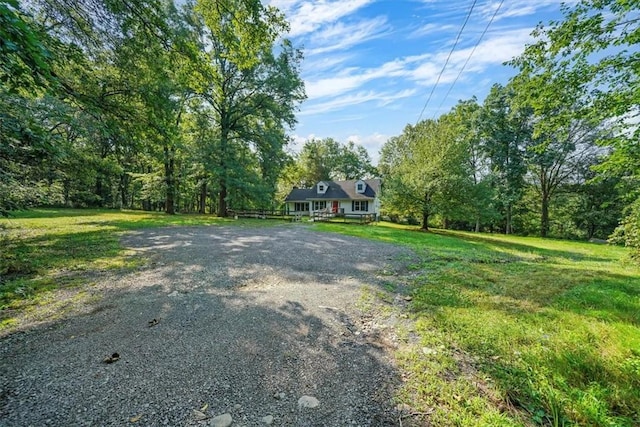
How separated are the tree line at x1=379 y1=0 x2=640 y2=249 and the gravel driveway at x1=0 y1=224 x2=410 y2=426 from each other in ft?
22.6

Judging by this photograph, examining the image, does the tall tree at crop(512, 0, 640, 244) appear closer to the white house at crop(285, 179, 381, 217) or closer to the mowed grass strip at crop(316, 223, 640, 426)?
the mowed grass strip at crop(316, 223, 640, 426)

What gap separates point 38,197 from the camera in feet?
19.1

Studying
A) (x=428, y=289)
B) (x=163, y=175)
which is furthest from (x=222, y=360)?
(x=163, y=175)

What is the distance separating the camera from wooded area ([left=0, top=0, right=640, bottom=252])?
5461 mm

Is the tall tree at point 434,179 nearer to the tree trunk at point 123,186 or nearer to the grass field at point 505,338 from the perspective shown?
the grass field at point 505,338

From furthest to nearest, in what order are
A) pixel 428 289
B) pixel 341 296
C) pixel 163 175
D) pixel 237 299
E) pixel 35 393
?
1. pixel 163 175
2. pixel 428 289
3. pixel 341 296
4. pixel 237 299
5. pixel 35 393

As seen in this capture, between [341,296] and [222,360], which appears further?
[341,296]

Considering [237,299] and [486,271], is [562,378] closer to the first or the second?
[237,299]

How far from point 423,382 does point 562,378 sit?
1338 mm

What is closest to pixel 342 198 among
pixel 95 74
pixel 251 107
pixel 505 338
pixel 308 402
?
pixel 251 107

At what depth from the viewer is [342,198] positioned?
31.9 metres

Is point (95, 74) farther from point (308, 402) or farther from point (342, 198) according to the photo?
point (342, 198)

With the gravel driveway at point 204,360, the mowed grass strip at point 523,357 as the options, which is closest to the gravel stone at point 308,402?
the gravel driveway at point 204,360

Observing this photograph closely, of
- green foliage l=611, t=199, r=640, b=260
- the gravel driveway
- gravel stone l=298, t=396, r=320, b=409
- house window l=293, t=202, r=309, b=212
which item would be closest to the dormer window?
house window l=293, t=202, r=309, b=212
